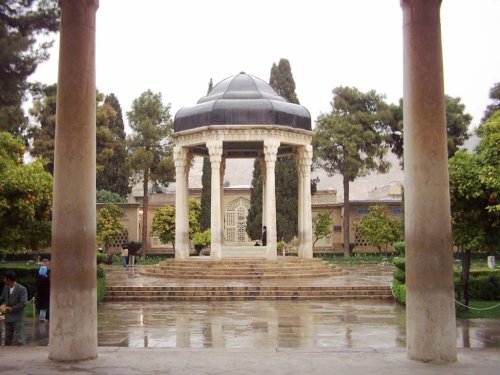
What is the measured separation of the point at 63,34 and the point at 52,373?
4.07 metres

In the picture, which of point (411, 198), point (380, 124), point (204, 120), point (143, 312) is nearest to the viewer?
point (411, 198)

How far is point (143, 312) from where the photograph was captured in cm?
1564

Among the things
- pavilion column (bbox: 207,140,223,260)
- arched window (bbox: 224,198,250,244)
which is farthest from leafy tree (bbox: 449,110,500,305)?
arched window (bbox: 224,198,250,244)

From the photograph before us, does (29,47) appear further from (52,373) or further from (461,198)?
(461,198)

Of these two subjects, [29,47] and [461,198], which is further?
[461,198]

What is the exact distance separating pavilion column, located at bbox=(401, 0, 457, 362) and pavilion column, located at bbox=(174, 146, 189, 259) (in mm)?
18816

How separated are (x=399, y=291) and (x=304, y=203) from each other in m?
9.60

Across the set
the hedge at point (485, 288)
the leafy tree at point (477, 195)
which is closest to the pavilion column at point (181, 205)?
the hedge at point (485, 288)

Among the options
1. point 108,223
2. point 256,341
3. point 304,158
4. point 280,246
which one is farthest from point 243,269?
point 108,223

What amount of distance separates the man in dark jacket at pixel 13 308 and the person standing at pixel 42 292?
9.28 feet

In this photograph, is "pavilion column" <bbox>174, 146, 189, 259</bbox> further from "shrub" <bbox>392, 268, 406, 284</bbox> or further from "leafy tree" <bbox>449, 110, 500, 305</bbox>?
"leafy tree" <bbox>449, 110, 500, 305</bbox>

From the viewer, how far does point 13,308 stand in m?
9.91

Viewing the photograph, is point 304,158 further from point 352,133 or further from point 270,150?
point 352,133

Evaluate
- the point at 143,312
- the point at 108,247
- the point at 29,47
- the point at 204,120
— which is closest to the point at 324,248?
the point at 108,247
